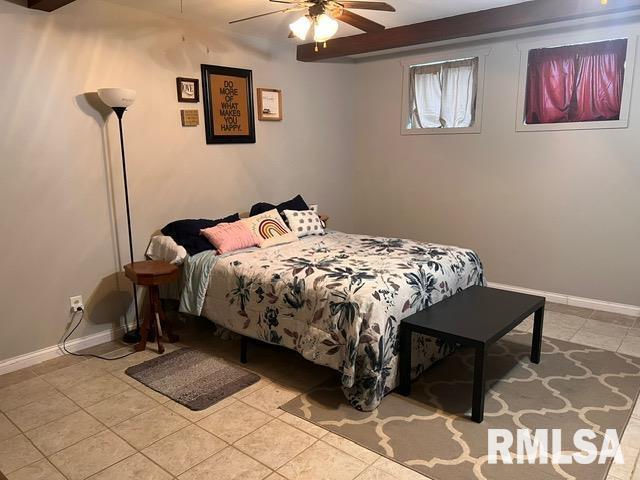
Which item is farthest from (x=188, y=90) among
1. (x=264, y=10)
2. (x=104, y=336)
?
(x=104, y=336)

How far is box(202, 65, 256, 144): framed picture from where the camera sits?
4.09 metres

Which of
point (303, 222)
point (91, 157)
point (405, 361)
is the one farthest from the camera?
point (303, 222)

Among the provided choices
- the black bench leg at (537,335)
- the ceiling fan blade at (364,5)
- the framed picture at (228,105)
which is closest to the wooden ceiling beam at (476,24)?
the framed picture at (228,105)

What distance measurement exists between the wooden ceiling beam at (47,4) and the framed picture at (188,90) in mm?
999

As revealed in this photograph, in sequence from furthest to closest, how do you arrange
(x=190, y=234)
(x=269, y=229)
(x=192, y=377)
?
(x=269, y=229) < (x=190, y=234) < (x=192, y=377)

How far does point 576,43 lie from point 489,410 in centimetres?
309

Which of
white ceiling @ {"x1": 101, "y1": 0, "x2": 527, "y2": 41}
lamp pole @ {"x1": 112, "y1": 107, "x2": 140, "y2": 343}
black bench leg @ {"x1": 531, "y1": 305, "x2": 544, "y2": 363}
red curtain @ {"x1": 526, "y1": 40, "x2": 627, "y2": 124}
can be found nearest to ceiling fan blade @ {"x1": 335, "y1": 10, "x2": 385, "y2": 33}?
white ceiling @ {"x1": 101, "y1": 0, "x2": 527, "y2": 41}

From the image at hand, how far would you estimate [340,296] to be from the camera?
270 cm

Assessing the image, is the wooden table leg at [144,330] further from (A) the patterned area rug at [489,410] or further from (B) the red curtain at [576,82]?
(B) the red curtain at [576,82]

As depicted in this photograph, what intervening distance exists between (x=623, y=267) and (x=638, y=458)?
2227mm

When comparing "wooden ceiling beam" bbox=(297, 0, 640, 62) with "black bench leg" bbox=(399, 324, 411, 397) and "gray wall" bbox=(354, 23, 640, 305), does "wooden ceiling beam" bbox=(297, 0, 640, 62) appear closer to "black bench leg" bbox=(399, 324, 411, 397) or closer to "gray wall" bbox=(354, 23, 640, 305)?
"gray wall" bbox=(354, 23, 640, 305)

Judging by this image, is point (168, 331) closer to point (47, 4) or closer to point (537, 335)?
point (47, 4)

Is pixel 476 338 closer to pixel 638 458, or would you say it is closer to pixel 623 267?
pixel 638 458

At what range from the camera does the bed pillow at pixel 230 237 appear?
360 cm
